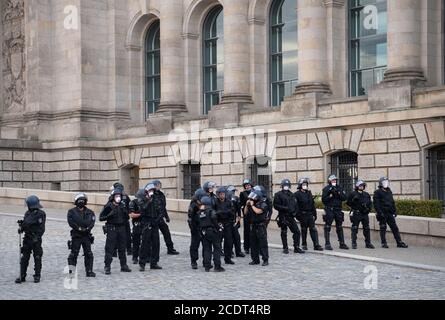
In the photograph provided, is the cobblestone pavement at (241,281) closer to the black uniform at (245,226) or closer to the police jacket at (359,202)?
the black uniform at (245,226)

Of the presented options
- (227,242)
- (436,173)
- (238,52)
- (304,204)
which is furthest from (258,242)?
(238,52)

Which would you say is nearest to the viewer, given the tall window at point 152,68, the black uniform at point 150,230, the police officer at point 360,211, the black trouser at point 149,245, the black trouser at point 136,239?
the black trouser at point 149,245

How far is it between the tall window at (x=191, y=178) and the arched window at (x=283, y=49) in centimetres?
434

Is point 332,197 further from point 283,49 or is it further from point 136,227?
point 283,49

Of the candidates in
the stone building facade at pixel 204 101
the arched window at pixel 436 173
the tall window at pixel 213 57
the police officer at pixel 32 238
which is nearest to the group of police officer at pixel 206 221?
the police officer at pixel 32 238

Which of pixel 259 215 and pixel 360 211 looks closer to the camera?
pixel 259 215

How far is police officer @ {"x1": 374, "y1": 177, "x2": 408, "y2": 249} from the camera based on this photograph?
70.9 ft

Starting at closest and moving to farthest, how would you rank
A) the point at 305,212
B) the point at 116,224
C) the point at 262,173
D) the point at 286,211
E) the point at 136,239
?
the point at 116,224
the point at 136,239
the point at 286,211
the point at 305,212
the point at 262,173

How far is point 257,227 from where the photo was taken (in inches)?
750

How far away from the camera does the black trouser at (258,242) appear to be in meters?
18.7

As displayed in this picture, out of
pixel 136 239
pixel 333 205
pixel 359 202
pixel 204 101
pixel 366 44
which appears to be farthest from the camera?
pixel 204 101

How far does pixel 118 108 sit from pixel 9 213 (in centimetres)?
1204

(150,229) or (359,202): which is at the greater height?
(359,202)

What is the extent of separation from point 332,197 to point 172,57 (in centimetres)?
1870
